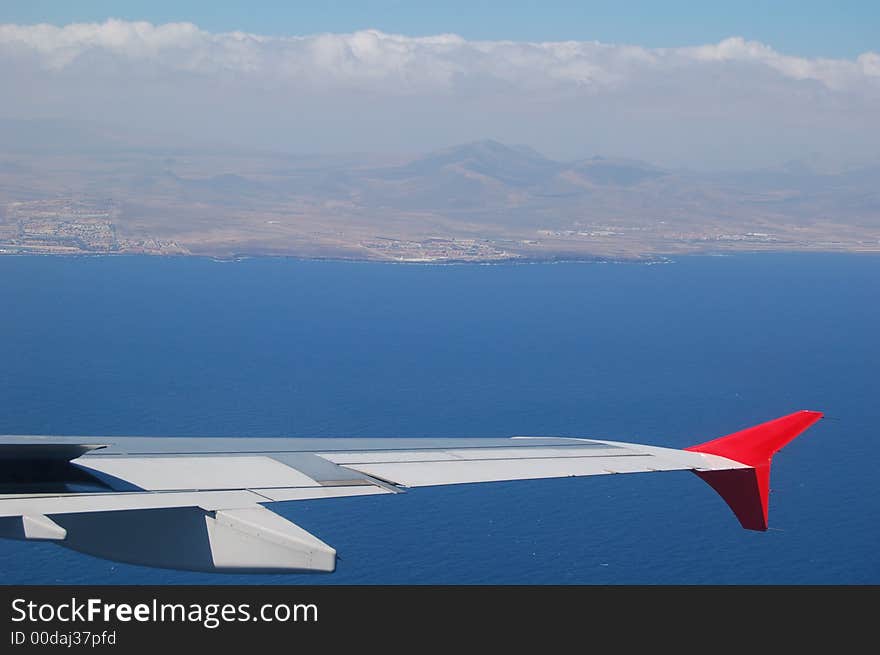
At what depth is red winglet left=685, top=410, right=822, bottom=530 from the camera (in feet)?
30.4

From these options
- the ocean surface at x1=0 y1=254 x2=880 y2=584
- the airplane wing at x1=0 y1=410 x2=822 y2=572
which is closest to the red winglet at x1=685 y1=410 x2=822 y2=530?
the airplane wing at x1=0 y1=410 x2=822 y2=572

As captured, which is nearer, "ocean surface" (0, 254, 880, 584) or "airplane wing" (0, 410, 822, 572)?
"airplane wing" (0, 410, 822, 572)

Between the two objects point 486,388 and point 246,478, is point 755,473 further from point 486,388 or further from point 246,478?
point 486,388

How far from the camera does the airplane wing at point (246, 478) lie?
6.60m

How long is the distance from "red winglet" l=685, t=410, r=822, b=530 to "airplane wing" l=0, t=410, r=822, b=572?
1 cm

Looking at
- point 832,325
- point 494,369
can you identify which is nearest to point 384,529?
point 494,369

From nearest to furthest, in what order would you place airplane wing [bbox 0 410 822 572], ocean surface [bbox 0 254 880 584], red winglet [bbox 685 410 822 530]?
airplane wing [bbox 0 410 822 572], red winglet [bbox 685 410 822 530], ocean surface [bbox 0 254 880 584]

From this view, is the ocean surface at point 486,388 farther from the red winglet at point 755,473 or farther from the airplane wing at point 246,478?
the airplane wing at point 246,478

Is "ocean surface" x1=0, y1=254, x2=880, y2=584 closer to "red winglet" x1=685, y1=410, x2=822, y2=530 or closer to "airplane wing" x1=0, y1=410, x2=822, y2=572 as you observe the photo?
"red winglet" x1=685, y1=410, x2=822, y2=530

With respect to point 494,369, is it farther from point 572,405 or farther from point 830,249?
point 830,249

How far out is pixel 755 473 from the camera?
9.38 metres

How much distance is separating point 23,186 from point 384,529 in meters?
142

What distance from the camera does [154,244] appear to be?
121875 millimetres
